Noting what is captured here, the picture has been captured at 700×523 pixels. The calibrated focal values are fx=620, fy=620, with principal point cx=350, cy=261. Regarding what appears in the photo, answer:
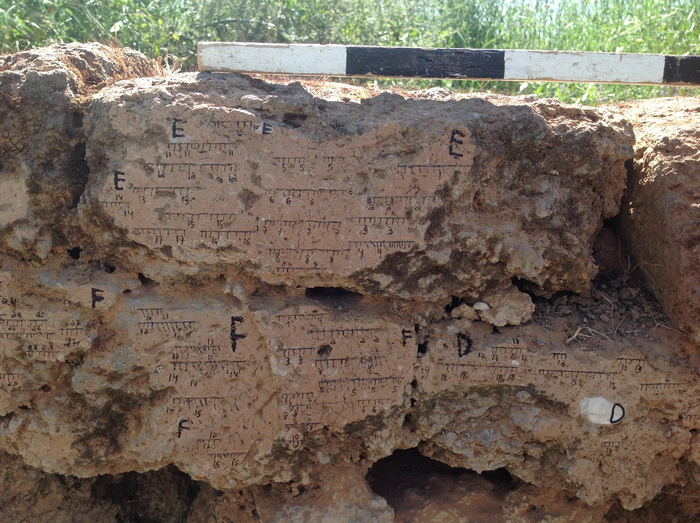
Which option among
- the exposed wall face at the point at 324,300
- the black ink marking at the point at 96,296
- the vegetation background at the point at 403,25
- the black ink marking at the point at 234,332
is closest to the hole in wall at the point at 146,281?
the exposed wall face at the point at 324,300

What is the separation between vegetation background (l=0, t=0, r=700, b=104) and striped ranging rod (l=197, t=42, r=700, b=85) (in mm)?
1343

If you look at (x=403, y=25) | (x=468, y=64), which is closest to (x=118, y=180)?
(x=468, y=64)

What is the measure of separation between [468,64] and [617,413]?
178 cm

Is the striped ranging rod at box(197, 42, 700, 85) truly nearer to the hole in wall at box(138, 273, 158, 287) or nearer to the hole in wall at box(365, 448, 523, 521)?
the hole in wall at box(138, 273, 158, 287)

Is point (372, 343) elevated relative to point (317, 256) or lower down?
lower down

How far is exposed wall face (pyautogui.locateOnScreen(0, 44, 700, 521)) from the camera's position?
2600 mm

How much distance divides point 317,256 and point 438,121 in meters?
0.77

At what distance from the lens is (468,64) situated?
3018 mm

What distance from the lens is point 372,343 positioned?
2764 millimetres

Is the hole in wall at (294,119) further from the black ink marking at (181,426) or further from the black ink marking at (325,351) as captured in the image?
the black ink marking at (181,426)

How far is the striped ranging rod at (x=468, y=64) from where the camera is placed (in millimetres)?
2926

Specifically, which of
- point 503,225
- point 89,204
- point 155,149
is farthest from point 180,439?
point 503,225

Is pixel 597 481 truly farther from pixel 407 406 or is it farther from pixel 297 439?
pixel 297 439

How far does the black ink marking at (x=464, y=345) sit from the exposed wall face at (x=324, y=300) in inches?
1.2
